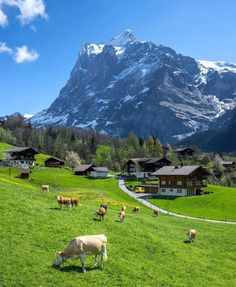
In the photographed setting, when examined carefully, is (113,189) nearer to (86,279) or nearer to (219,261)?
(219,261)

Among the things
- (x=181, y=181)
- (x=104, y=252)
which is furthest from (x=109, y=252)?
(x=181, y=181)

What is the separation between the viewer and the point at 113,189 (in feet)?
457

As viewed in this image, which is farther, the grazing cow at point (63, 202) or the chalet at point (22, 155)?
the chalet at point (22, 155)

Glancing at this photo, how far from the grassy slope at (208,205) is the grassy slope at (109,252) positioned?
44.3 meters

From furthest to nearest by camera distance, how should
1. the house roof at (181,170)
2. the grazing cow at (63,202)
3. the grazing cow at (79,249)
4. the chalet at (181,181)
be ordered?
the house roof at (181,170) → the chalet at (181,181) → the grazing cow at (63,202) → the grazing cow at (79,249)

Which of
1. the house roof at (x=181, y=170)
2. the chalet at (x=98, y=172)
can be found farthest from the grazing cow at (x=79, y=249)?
the chalet at (x=98, y=172)

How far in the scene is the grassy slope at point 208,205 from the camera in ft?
305

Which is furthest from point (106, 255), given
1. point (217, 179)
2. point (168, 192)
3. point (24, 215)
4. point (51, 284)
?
point (217, 179)

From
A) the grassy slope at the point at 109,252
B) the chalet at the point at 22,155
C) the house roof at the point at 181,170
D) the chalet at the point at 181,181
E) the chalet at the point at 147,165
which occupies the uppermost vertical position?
the chalet at the point at 22,155

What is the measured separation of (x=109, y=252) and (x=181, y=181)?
97.3 metres

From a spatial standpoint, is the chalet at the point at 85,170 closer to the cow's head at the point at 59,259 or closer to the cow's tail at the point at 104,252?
the cow's tail at the point at 104,252

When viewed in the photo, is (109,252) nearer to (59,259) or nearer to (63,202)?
(59,259)

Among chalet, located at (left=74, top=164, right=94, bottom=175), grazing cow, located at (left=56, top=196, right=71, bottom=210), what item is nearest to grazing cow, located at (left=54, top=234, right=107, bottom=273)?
grazing cow, located at (left=56, top=196, right=71, bottom=210)

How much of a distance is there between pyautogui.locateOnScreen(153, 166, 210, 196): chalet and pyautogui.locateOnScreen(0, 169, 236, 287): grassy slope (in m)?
77.7
